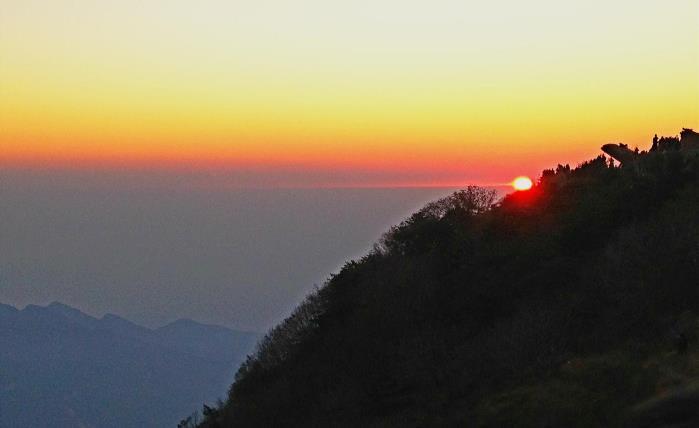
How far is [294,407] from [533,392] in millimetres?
20520

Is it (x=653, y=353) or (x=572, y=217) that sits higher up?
(x=572, y=217)

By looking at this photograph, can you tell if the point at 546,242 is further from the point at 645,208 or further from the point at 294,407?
the point at 294,407

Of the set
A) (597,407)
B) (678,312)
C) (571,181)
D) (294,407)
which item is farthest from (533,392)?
(571,181)

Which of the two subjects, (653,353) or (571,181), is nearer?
(653,353)

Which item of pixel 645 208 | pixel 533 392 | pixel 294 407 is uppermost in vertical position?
pixel 645 208

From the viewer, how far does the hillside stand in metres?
34.1

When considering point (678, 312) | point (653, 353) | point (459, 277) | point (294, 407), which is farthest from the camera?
point (459, 277)

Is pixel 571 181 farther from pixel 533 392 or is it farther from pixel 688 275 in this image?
pixel 533 392

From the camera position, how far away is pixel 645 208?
53.6 m

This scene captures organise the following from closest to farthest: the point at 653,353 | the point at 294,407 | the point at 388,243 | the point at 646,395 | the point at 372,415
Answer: the point at 646,395 → the point at 653,353 → the point at 372,415 → the point at 294,407 → the point at 388,243

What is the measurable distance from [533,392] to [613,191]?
2627 cm

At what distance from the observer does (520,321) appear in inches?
1737

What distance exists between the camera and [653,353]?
115 feet

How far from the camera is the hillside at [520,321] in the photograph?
112 ft
